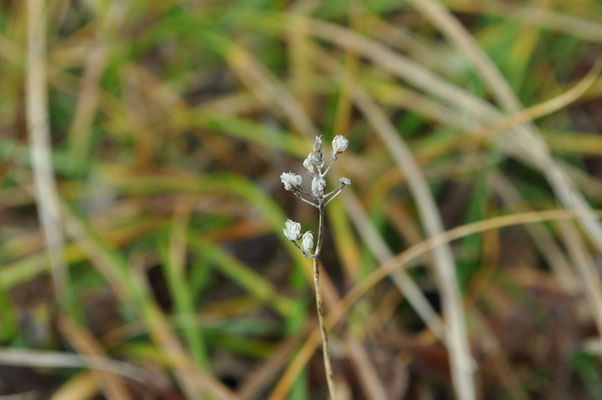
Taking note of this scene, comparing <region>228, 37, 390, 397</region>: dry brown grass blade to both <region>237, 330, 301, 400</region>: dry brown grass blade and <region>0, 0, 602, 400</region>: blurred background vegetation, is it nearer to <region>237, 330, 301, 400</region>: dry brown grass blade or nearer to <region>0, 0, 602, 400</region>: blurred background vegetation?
<region>0, 0, 602, 400</region>: blurred background vegetation

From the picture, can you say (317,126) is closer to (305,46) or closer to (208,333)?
(305,46)

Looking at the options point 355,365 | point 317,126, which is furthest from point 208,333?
point 317,126

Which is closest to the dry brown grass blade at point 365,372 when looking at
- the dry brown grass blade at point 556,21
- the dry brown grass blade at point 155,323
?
the dry brown grass blade at point 155,323

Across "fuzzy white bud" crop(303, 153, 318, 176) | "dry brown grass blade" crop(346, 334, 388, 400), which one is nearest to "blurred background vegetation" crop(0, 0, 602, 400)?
"dry brown grass blade" crop(346, 334, 388, 400)

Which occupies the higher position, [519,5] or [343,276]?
[519,5]

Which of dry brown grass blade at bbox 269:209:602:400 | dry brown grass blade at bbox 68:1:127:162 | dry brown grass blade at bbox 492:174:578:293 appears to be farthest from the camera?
dry brown grass blade at bbox 68:1:127:162

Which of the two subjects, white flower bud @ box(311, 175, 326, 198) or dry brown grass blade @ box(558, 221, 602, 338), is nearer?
white flower bud @ box(311, 175, 326, 198)

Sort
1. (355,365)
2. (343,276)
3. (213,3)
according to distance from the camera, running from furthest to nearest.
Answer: (213,3), (343,276), (355,365)

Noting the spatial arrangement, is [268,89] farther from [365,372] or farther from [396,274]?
[365,372]
